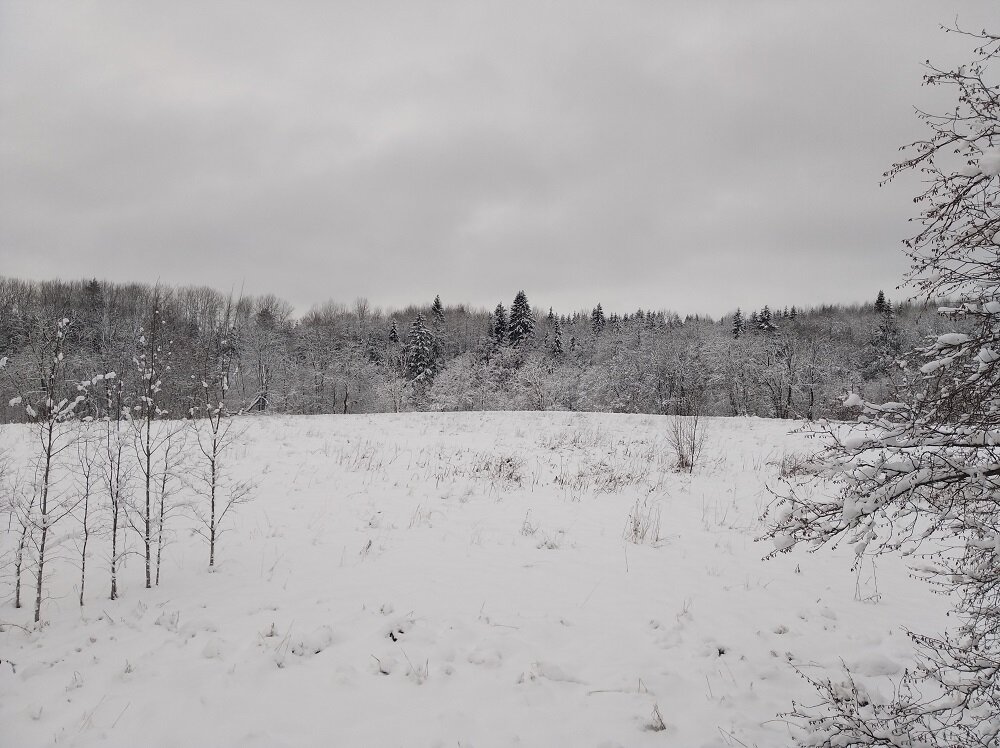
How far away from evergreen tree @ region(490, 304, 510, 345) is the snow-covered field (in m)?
51.1

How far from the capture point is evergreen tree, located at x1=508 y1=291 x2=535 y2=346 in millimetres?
58562

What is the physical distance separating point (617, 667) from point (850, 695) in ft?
5.85

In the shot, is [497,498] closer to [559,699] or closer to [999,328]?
[559,699]

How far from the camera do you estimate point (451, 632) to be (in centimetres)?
466

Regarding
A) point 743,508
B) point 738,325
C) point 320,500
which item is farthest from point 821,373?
point 320,500

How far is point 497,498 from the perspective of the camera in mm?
9453

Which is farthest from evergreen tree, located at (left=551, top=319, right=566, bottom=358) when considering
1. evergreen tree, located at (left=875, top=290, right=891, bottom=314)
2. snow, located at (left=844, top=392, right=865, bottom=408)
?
snow, located at (left=844, top=392, right=865, bottom=408)

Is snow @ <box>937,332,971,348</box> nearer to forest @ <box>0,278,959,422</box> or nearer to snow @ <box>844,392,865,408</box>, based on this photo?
snow @ <box>844,392,865,408</box>

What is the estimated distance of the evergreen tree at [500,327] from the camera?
60.1 metres

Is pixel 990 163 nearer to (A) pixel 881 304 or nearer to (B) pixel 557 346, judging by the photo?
(B) pixel 557 346

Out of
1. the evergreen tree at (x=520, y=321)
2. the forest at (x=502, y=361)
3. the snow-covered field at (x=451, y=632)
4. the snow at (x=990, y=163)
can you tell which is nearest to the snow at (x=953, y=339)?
the snow at (x=990, y=163)

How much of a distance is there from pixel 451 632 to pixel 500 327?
192ft

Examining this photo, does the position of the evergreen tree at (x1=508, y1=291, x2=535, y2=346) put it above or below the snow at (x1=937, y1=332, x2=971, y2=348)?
above

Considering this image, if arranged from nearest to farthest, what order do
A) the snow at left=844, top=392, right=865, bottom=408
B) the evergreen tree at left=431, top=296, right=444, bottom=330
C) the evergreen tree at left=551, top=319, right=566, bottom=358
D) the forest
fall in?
the snow at left=844, top=392, right=865, bottom=408 → the forest → the evergreen tree at left=551, top=319, right=566, bottom=358 → the evergreen tree at left=431, top=296, right=444, bottom=330
